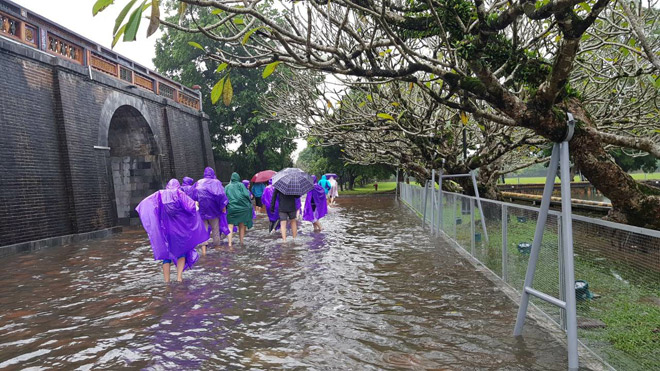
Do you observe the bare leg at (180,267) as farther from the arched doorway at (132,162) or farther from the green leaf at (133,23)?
the arched doorway at (132,162)

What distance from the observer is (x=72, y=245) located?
41.3 ft

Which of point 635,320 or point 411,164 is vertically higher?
point 411,164

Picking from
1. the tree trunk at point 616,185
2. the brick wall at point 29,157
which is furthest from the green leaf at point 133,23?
the brick wall at point 29,157

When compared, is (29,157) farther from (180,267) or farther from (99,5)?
(99,5)

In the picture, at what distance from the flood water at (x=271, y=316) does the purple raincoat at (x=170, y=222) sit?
587mm

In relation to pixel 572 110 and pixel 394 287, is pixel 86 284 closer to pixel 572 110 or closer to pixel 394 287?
pixel 394 287

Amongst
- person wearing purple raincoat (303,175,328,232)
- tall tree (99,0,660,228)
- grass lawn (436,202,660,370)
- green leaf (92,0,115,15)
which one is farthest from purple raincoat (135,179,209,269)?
person wearing purple raincoat (303,175,328,232)

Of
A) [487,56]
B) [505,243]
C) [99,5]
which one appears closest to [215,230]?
[505,243]

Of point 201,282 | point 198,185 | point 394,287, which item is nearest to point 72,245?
point 198,185

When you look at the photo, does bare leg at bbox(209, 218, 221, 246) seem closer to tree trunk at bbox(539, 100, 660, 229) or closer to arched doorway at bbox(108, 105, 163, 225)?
tree trunk at bbox(539, 100, 660, 229)

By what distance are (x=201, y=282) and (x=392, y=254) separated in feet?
13.2

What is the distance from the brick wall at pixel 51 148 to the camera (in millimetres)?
11523

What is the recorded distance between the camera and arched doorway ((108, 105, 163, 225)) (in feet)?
63.1

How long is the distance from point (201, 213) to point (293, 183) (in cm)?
234
